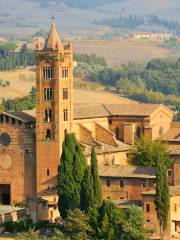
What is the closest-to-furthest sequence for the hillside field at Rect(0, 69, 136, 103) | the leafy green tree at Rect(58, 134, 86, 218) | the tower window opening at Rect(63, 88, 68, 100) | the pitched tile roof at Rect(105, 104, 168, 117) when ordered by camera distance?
the leafy green tree at Rect(58, 134, 86, 218) → the tower window opening at Rect(63, 88, 68, 100) → the pitched tile roof at Rect(105, 104, 168, 117) → the hillside field at Rect(0, 69, 136, 103)

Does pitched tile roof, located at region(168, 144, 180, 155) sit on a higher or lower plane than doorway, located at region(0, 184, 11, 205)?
higher

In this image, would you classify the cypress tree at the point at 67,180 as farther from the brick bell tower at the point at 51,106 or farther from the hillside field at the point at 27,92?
the hillside field at the point at 27,92

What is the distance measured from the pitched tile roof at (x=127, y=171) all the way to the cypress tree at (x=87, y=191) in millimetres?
3958

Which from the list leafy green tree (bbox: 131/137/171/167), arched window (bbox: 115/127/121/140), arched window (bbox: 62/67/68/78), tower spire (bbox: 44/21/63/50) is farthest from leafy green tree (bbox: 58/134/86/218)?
arched window (bbox: 115/127/121/140)

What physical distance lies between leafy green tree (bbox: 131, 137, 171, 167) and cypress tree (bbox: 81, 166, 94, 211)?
20.4 feet

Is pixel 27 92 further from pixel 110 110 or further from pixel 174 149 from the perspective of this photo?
pixel 174 149

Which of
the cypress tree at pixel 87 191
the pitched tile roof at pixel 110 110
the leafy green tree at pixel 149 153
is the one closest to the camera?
the cypress tree at pixel 87 191

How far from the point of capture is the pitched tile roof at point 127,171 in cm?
6366

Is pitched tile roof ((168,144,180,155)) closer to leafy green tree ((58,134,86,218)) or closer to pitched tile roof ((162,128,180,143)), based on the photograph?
pitched tile roof ((162,128,180,143))

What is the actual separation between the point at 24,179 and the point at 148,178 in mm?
8689

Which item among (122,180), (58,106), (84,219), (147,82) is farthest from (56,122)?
(147,82)

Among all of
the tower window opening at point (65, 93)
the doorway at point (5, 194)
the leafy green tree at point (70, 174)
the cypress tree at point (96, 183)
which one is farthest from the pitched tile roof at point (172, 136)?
the doorway at point (5, 194)

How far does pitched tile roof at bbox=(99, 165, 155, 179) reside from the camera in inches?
2506

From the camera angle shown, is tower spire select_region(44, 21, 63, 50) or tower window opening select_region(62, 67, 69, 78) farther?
tower window opening select_region(62, 67, 69, 78)
